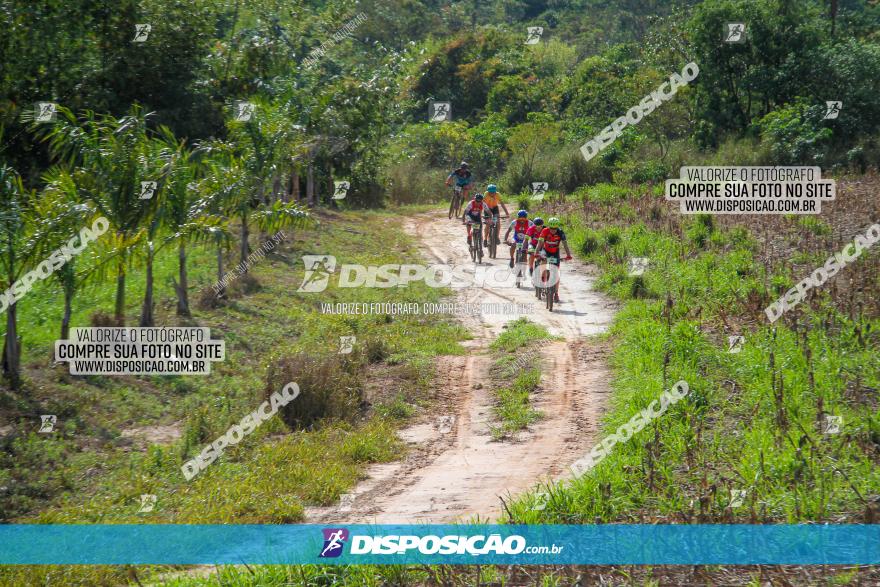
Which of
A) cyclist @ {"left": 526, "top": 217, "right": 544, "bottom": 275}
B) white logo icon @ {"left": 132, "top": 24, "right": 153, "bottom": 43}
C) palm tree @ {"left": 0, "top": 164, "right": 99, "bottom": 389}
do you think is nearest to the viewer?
palm tree @ {"left": 0, "top": 164, "right": 99, "bottom": 389}

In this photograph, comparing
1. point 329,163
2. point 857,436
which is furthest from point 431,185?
point 857,436

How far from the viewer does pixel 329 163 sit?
30.6 metres

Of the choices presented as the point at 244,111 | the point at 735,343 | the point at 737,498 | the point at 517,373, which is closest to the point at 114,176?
the point at 244,111

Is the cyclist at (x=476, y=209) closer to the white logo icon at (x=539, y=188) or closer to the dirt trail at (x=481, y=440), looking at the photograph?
the dirt trail at (x=481, y=440)

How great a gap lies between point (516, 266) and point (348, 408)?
29.5ft

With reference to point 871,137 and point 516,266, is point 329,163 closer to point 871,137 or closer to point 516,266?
point 516,266

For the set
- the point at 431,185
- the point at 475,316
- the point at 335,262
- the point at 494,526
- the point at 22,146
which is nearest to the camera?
the point at 494,526

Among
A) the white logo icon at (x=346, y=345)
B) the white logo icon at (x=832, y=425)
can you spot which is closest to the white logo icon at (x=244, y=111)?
the white logo icon at (x=346, y=345)

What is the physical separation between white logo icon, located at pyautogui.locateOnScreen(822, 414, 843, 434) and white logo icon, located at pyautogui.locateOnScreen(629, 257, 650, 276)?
9.29 m

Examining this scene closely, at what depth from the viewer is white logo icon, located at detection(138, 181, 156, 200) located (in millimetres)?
14327

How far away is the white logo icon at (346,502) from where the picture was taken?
9539 mm

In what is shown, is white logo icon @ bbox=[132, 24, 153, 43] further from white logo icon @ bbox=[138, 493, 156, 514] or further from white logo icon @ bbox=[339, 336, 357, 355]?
white logo icon @ bbox=[138, 493, 156, 514]

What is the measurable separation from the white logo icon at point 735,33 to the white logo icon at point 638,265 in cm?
1342

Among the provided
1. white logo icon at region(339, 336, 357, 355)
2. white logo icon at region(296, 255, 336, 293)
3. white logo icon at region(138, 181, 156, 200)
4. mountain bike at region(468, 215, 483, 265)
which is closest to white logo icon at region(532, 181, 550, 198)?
mountain bike at region(468, 215, 483, 265)
